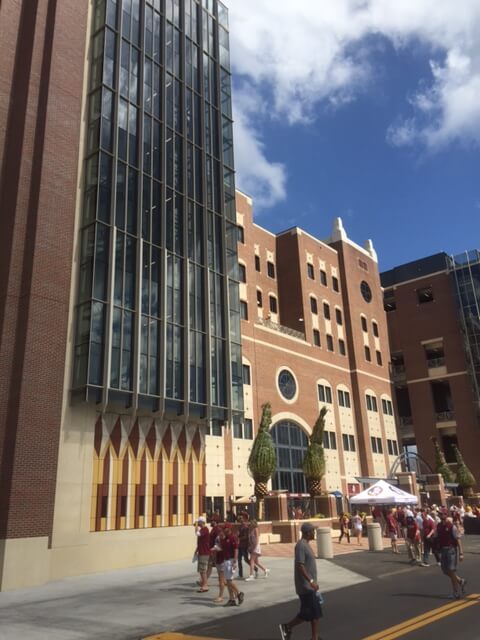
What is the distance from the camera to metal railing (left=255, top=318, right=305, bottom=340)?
142 ft

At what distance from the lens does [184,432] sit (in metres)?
25.9

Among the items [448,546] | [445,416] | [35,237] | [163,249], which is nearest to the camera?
[448,546]

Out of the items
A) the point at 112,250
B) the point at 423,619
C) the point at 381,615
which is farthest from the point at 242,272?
the point at 423,619

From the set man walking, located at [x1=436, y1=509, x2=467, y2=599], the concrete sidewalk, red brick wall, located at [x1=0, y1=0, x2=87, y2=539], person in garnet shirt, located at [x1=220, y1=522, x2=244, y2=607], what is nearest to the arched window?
the concrete sidewalk

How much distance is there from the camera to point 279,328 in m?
44.7

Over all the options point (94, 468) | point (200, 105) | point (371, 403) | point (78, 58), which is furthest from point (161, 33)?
point (371, 403)

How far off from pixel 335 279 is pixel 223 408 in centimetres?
2980

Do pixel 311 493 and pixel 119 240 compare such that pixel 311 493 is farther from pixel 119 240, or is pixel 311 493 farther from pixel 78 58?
pixel 78 58

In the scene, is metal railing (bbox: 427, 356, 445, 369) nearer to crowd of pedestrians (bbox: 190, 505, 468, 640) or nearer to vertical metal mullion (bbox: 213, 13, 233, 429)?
vertical metal mullion (bbox: 213, 13, 233, 429)

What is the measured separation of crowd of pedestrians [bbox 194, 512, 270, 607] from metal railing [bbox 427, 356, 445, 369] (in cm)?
4617

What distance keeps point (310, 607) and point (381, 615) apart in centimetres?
314

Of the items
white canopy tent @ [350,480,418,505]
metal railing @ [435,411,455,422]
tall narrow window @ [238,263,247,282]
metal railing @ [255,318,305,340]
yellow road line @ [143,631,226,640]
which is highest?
tall narrow window @ [238,263,247,282]

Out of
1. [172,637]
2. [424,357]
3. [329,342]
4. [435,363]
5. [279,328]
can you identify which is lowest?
[172,637]

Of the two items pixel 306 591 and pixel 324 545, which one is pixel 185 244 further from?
pixel 306 591
